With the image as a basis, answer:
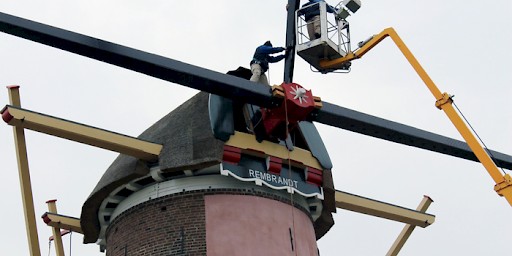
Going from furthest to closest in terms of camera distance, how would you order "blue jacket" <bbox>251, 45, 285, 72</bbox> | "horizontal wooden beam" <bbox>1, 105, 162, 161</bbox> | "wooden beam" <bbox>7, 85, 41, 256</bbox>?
"blue jacket" <bbox>251, 45, 285, 72</bbox> < "wooden beam" <bbox>7, 85, 41, 256</bbox> < "horizontal wooden beam" <bbox>1, 105, 162, 161</bbox>

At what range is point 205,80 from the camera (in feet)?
67.0

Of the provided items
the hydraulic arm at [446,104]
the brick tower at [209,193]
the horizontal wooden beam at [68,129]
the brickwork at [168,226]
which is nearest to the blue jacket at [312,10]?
the hydraulic arm at [446,104]

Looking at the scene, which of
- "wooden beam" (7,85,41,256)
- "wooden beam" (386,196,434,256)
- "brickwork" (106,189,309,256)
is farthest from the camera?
"wooden beam" (386,196,434,256)

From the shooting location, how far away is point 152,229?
21547 millimetres

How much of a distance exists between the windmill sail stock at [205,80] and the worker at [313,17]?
2.22 m

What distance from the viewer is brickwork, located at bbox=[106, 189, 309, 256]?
829 inches

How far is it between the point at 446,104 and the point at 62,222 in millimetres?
9965

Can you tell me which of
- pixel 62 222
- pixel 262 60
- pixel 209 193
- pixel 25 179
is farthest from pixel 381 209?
pixel 25 179

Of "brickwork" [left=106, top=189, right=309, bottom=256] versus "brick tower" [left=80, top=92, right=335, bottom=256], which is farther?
"brick tower" [left=80, top=92, right=335, bottom=256]

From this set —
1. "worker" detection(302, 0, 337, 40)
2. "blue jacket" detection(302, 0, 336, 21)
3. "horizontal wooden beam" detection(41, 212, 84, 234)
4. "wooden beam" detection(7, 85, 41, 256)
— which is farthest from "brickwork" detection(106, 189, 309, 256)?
"blue jacket" detection(302, 0, 336, 21)

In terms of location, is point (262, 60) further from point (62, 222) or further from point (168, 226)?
point (62, 222)

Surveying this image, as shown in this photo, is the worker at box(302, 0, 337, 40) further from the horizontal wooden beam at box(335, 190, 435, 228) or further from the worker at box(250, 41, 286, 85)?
the horizontal wooden beam at box(335, 190, 435, 228)

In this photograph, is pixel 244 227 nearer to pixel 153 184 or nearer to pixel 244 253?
pixel 244 253

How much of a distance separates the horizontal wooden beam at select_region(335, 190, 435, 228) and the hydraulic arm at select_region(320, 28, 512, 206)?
2.85 metres
